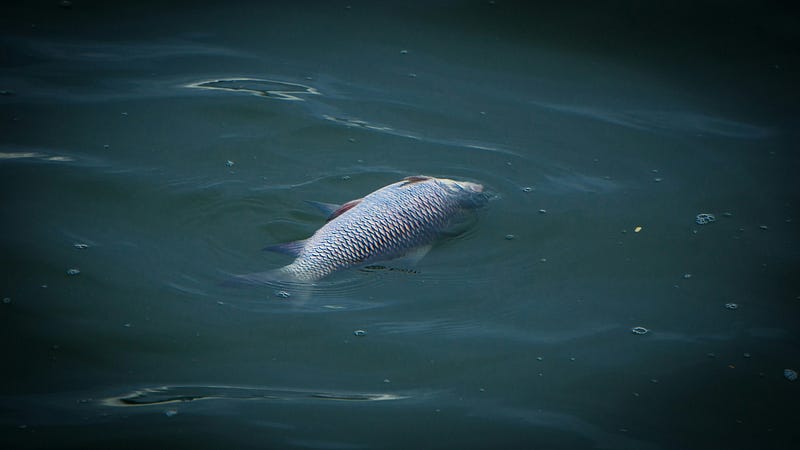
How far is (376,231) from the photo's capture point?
172 inches

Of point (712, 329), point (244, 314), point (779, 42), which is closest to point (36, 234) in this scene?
point (244, 314)

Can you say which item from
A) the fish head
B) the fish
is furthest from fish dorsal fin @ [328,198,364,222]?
the fish head

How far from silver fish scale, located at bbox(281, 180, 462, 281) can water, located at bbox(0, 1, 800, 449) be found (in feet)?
0.99

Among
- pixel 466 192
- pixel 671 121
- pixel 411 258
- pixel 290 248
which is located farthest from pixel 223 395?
pixel 671 121

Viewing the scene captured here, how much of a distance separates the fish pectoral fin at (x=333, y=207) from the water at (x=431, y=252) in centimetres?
20

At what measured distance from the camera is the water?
3.98 metres

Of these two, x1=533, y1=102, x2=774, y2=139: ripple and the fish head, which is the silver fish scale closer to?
the fish head

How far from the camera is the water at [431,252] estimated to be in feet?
13.1

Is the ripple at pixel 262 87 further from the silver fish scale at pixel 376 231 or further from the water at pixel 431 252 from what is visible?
the silver fish scale at pixel 376 231

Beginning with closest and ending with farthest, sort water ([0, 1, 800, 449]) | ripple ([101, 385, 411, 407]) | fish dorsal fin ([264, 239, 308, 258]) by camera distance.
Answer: ripple ([101, 385, 411, 407]) < water ([0, 1, 800, 449]) < fish dorsal fin ([264, 239, 308, 258])

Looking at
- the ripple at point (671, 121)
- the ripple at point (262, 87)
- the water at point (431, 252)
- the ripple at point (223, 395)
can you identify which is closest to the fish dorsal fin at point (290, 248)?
the water at point (431, 252)

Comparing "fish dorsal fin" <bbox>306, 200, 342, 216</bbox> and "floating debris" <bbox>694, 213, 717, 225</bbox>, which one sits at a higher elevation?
"fish dorsal fin" <bbox>306, 200, 342, 216</bbox>

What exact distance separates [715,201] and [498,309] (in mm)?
2328

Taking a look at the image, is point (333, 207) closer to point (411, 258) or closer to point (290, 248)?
point (290, 248)
